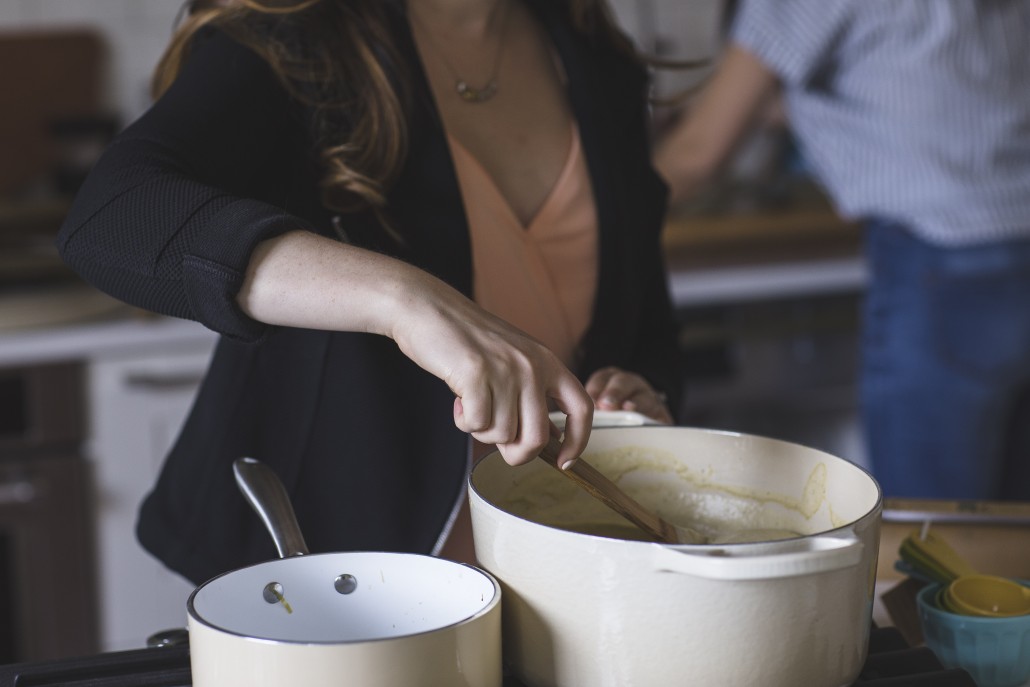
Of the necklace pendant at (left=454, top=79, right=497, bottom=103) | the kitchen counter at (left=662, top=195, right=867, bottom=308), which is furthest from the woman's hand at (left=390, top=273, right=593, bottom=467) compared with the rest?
the kitchen counter at (left=662, top=195, right=867, bottom=308)

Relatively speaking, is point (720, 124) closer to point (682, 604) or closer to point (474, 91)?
point (474, 91)

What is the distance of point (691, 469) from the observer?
29.2 inches

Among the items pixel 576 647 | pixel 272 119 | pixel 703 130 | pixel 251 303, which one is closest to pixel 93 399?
pixel 703 130

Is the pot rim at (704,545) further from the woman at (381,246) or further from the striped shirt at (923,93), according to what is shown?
the striped shirt at (923,93)

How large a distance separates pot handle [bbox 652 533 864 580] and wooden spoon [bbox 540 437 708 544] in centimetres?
11

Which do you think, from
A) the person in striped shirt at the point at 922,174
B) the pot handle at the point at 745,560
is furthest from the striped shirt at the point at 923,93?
the pot handle at the point at 745,560

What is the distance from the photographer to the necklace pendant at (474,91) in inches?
40.2

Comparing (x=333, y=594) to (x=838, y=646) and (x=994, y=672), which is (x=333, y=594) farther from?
(x=994, y=672)

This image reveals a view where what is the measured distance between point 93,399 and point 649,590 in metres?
1.45

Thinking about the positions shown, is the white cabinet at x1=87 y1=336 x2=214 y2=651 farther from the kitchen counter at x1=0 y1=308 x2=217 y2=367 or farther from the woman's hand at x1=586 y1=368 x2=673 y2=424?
the woman's hand at x1=586 y1=368 x2=673 y2=424

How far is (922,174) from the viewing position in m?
1.58

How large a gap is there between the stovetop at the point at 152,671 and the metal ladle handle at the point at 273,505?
78mm

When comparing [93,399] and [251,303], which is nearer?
[251,303]

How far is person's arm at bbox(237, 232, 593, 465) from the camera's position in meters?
0.59
